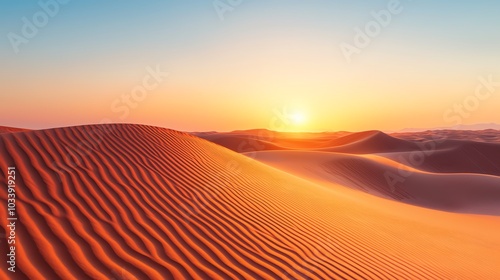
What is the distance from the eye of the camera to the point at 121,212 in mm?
4469

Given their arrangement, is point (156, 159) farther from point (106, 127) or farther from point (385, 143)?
point (385, 143)

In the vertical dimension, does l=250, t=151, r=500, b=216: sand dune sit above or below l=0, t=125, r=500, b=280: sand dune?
above

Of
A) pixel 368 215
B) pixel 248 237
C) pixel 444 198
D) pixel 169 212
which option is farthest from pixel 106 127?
pixel 444 198

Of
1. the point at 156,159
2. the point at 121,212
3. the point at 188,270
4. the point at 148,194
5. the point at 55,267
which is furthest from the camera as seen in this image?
the point at 156,159

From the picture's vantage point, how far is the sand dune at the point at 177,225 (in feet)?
11.4

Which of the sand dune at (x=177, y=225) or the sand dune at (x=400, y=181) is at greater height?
the sand dune at (x=400, y=181)

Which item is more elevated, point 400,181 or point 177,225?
point 400,181

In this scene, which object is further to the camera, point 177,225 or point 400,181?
point 400,181

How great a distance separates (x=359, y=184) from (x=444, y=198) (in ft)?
15.4

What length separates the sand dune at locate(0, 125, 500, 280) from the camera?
3.47 meters

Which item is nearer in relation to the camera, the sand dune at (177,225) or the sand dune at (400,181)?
the sand dune at (177,225)

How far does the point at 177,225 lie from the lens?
15.1ft

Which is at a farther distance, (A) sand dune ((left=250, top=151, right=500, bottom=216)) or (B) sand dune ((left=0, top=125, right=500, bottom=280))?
(A) sand dune ((left=250, top=151, right=500, bottom=216))

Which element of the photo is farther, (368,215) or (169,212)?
(368,215)
